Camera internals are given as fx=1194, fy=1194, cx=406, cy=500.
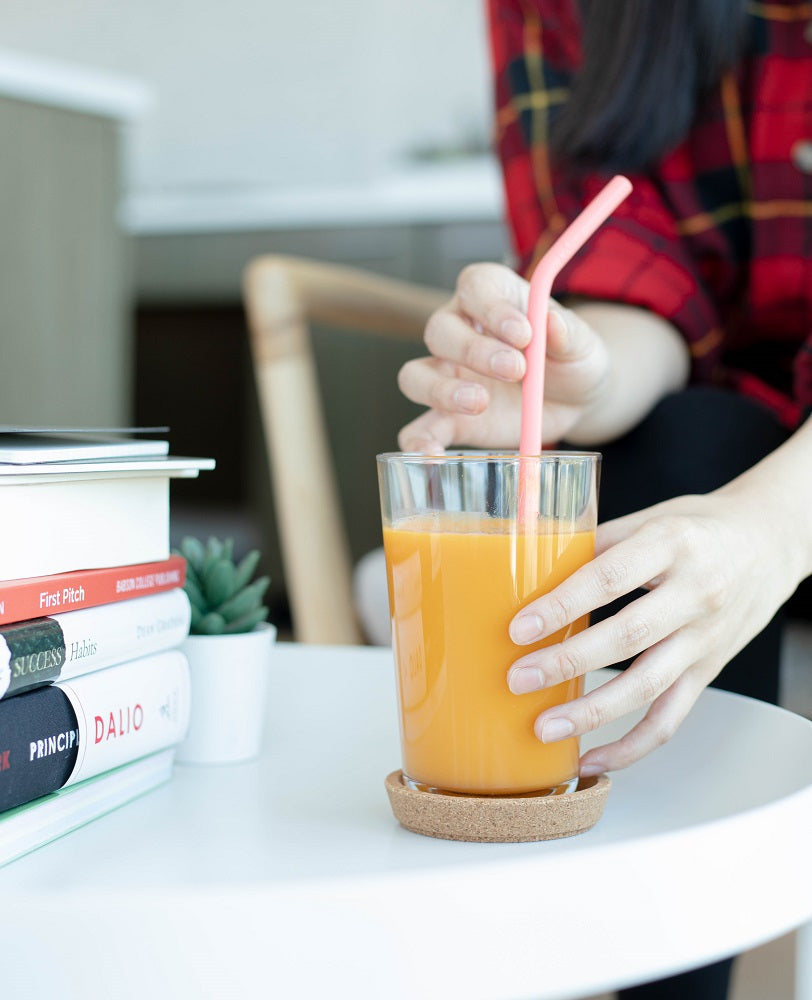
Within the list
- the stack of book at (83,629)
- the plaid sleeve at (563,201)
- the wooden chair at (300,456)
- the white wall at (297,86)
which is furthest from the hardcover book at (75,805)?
the white wall at (297,86)

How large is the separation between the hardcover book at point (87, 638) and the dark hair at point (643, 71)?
2.50 feet

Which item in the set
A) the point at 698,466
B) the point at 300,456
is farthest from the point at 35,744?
the point at 300,456

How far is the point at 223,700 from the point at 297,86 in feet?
11.2

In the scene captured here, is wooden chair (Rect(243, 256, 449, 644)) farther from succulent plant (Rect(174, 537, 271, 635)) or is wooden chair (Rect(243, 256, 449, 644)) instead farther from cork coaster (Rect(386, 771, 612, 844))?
cork coaster (Rect(386, 771, 612, 844))

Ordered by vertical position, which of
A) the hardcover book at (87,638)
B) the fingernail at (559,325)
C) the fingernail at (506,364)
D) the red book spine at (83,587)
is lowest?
the hardcover book at (87,638)

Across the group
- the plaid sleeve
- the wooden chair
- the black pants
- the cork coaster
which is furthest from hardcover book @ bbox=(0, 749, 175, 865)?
the plaid sleeve

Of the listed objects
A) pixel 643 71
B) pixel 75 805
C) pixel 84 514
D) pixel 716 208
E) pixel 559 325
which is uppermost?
pixel 643 71

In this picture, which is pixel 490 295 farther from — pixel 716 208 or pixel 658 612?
pixel 716 208

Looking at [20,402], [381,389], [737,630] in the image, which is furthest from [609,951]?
[381,389]

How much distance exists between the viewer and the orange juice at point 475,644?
0.50m

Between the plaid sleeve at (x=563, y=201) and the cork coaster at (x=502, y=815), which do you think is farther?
the plaid sleeve at (x=563, y=201)

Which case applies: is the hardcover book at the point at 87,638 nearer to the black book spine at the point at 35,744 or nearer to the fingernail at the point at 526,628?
the black book spine at the point at 35,744

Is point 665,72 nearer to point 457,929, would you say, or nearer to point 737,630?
point 737,630

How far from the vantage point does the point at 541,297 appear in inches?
22.1
